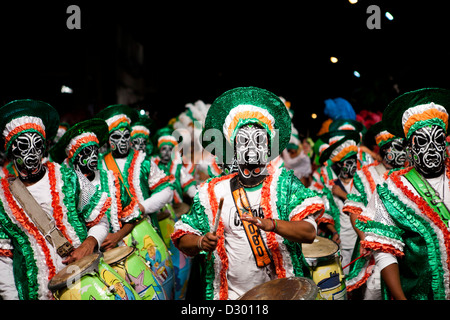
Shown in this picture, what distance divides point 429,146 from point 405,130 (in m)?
0.26

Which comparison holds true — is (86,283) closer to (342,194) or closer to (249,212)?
(249,212)

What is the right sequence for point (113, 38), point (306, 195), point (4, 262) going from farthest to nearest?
point (113, 38)
point (4, 262)
point (306, 195)

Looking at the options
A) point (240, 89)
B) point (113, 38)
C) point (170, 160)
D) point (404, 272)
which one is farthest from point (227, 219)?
point (113, 38)

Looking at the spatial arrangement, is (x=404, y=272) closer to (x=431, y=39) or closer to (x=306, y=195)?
(x=306, y=195)

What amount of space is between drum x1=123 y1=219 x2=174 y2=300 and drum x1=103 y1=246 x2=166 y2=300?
62cm

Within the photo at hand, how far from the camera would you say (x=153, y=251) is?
470 centimetres

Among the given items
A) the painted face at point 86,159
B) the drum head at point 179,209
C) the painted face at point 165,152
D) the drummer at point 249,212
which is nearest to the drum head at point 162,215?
the drum head at point 179,209

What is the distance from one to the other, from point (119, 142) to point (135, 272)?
2.60m

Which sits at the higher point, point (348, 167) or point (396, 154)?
point (348, 167)

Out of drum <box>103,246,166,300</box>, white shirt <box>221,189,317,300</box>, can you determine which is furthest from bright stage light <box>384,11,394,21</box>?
drum <box>103,246,166,300</box>

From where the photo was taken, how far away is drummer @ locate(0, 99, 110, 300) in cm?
341

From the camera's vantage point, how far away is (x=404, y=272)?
317 cm

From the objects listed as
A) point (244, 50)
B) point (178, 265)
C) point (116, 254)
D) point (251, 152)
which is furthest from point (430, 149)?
point (244, 50)

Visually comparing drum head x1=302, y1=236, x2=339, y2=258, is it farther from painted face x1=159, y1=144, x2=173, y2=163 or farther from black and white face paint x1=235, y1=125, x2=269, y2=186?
painted face x1=159, y1=144, x2=173, y2=163
